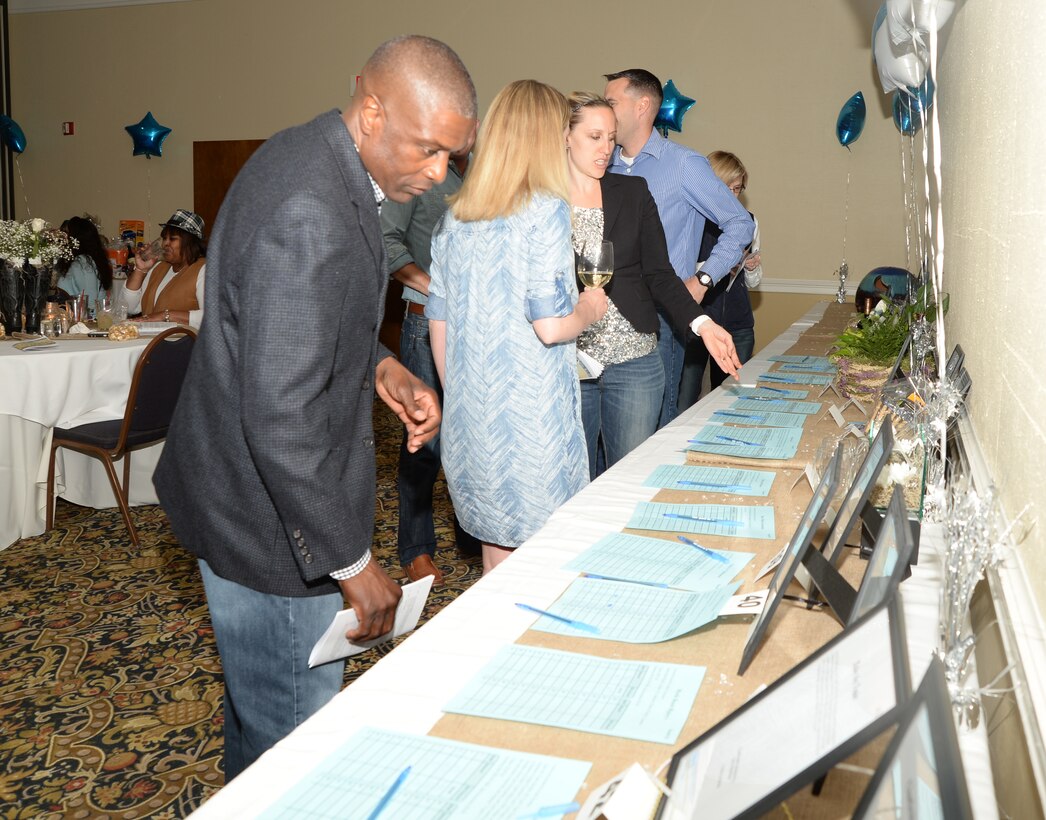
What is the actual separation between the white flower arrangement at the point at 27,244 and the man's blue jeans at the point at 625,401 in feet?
8.87

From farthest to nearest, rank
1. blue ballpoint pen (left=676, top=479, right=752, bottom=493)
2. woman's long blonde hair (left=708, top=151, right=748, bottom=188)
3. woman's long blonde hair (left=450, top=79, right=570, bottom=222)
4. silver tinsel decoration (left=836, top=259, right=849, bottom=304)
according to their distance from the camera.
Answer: silver tinsel decoration (left=836, top=259, right=849, bottom=304) < woman's long blonde hair (left=708, top=151, right=748, bottom=188) < woman's long blonde hair (left=450, top=79, right=570, bottom=222) < blue ballpoint pen (left=676, top=479, right=752, bottom=493)

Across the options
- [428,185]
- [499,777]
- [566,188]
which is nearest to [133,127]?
[566,188]

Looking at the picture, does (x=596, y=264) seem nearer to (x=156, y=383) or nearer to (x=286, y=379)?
(x=286, y=379)

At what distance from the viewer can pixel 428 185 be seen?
4.16 feet

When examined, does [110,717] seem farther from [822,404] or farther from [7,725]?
[822,404]

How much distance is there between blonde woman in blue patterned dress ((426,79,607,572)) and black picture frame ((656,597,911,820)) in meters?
1.26

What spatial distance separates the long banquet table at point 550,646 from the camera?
891 millimetres

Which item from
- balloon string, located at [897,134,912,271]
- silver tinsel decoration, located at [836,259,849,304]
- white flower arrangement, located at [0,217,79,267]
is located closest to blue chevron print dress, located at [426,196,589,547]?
white flower arrangement, located at [0,217,79,267]

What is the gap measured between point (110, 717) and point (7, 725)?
9.3 inches

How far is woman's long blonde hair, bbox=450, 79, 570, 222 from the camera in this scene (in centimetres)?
196

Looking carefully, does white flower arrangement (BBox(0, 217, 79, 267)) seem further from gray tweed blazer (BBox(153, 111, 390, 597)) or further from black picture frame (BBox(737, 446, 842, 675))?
black picture frame (BBox(737, 446, 842, 675))

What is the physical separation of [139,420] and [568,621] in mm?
3050

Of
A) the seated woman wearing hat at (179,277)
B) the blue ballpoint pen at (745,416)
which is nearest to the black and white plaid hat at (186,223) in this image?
the seated woman wearing hat at (179,277)

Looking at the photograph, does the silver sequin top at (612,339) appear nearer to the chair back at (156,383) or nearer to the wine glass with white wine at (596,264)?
the wine glass with white wine at (596,264)
